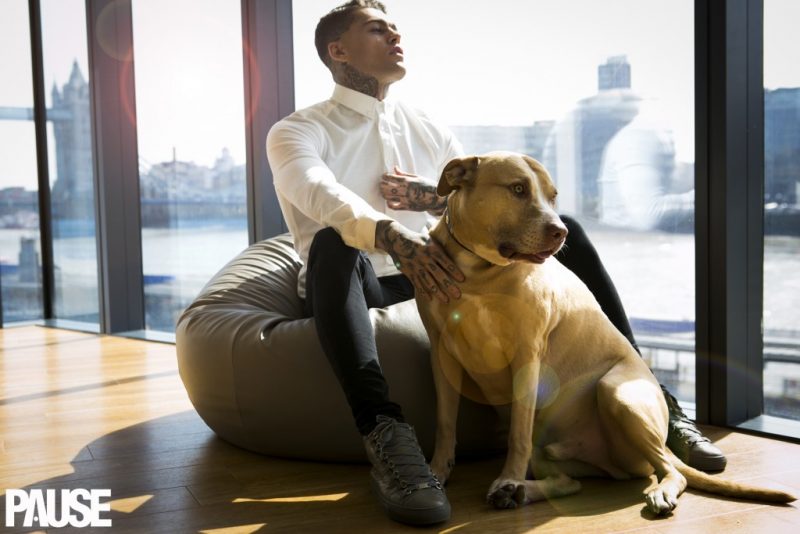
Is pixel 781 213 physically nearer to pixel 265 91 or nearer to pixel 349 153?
pixel 349 153

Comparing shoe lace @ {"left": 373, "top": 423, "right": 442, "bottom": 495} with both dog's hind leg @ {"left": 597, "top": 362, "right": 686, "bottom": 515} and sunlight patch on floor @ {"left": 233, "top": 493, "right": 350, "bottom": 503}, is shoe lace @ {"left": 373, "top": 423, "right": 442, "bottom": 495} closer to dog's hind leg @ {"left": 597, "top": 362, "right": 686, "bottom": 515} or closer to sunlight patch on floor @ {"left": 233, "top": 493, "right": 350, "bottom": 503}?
sunlight patch on floor @ {"left": 233, "top": 493, "right": 350, "bottom": 503}

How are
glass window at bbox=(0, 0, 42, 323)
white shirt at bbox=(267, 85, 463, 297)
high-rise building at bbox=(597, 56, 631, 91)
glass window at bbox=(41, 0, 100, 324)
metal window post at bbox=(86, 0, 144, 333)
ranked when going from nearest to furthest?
white shirt at bbox=(267, 85, 463, 297) < high-rise building at bbox=(597, 56, 631, 91) < metal window post at bbox=(86, 0, 144, 333) < glass window at bbox=(41, 0, 100, 324) < glass window at bbox=(0, 0, 42, 323)

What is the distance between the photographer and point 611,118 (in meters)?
2.79

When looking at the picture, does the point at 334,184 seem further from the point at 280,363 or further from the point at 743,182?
the point at 743,182

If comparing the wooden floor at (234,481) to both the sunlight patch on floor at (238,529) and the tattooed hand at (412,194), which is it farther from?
the tattooed hand at (412,194)

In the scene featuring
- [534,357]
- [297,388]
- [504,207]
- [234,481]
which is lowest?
[234,481]

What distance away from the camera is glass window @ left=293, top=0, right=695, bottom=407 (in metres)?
2.61

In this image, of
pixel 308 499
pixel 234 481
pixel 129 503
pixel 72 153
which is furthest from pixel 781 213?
pixel 72 153

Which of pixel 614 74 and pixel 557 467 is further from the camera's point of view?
pixel 614 74

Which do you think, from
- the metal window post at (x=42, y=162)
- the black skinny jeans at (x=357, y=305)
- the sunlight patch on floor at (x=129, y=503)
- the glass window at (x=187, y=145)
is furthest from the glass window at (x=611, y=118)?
the metal window post at (x=42, y=162)

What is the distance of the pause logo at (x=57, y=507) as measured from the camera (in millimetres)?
1729

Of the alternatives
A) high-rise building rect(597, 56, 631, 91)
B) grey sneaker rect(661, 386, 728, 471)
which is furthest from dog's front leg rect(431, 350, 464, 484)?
high-rise building rect(597, 56, 631, 91)

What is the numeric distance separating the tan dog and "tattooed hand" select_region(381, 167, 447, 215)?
1.27 ft

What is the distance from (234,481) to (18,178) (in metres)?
4.63
